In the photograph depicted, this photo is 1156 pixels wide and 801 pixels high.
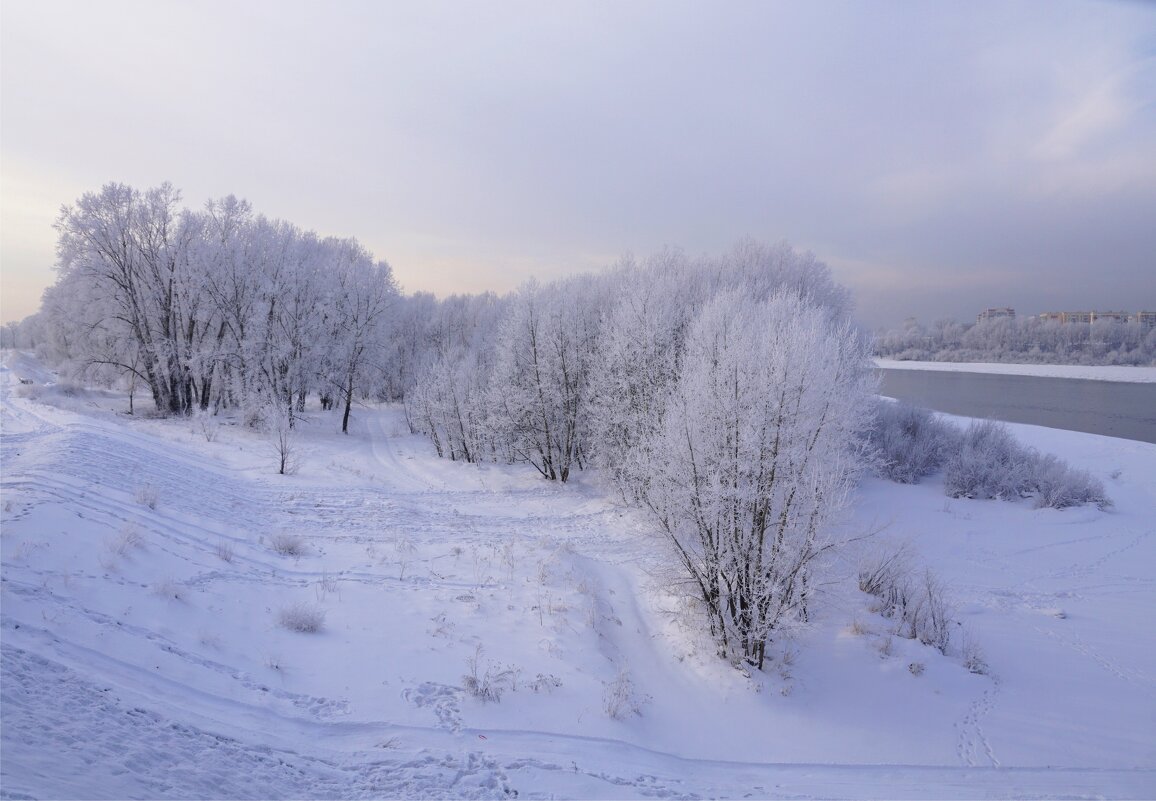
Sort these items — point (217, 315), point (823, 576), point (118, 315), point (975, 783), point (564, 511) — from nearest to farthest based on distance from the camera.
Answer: point (975, 783) → point (823, 576) → point (564, 511) → point (118, 315) → point (217, 315)

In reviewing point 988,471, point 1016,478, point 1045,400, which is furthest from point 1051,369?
point 988,471

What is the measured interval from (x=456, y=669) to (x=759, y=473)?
15.6ft

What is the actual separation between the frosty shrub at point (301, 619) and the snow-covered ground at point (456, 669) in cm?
15

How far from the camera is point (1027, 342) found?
8512 cm

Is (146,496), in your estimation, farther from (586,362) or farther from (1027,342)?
(1027,342)

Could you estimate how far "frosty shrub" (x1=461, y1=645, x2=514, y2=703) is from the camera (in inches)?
231

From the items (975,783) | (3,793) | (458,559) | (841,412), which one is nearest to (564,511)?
(458,559)

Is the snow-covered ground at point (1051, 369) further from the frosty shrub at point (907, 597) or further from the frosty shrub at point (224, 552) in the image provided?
the frosty shrub at point (224, 552)

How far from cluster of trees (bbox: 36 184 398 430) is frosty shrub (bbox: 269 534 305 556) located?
18522mm

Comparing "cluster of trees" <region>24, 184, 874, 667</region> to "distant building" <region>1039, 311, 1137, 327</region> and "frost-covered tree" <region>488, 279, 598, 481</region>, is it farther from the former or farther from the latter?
"distant building" <region>1039, 311, 1137, 327</region>

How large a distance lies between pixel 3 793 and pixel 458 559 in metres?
7.25

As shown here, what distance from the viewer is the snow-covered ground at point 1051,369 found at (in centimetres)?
5888

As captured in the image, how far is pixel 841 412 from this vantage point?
787cm

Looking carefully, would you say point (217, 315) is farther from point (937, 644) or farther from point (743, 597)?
point (937, 644)
